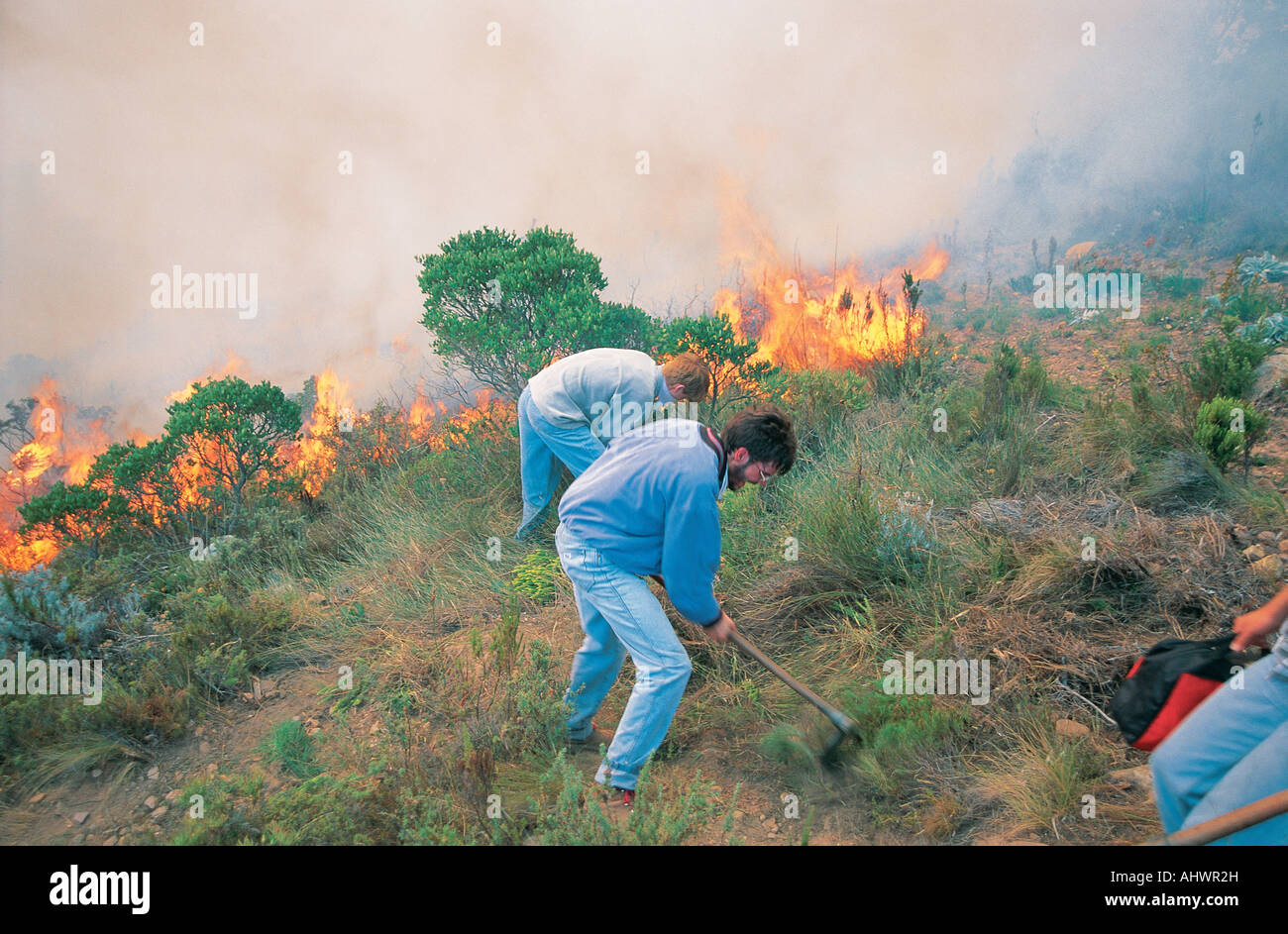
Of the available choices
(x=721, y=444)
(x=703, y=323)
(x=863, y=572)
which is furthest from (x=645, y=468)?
(x=703, y=323)

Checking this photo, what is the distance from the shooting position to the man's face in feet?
8.59

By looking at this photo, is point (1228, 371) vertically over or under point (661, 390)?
over

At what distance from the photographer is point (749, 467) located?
8.63 feet

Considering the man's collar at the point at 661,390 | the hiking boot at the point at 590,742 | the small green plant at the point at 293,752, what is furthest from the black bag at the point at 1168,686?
the small green plant at the point at 293,752

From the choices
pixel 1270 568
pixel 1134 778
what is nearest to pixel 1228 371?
pixel 1270 568

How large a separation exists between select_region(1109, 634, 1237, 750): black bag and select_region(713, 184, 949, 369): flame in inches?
215

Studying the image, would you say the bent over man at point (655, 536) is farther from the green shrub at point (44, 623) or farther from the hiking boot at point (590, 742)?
the green shrub at point (44, 623)

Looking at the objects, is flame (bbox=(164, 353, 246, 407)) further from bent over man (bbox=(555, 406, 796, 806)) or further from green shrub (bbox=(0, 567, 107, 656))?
bent over man (bbox=(555, 406, 796, 806))

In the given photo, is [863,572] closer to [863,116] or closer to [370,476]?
[370,476]

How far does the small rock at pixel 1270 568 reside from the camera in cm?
337

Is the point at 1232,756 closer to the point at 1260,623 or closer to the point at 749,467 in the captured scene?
the point at 1260,623

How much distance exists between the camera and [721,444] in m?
2.64

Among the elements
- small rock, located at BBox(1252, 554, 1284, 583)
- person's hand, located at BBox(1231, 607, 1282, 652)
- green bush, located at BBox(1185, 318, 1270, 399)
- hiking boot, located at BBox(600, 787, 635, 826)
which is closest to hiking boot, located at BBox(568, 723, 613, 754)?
hiking boot, located at BBox(600, 787, 635, 826)

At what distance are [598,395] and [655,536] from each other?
6.60 ft
